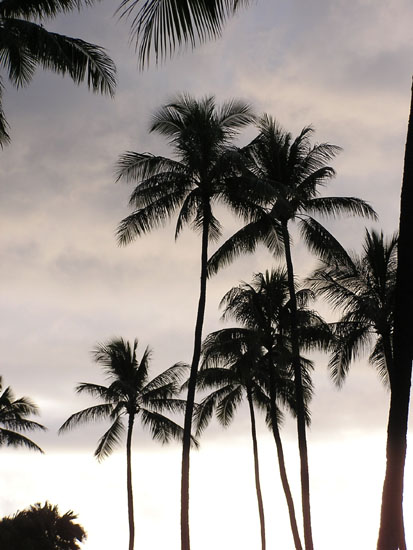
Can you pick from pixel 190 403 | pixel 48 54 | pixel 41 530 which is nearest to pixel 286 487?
pixel 190 403

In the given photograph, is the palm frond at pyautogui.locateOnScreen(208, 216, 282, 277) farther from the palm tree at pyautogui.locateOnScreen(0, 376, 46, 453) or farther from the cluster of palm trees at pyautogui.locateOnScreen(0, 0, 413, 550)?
the palm tree at pyautogui.locateOnScreen(0, 376, 46, 453)

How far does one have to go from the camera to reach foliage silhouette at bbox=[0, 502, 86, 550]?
116 feet

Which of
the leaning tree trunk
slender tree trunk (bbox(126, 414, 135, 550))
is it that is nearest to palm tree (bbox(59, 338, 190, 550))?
slender tree trunk (bbox(126, 414, 135, 550))

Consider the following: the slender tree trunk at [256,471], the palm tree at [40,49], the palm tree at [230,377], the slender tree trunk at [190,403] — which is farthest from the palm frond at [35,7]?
the slender tree trunk at [256,471]

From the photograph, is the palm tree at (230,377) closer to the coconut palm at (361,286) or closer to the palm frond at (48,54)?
the coconut palm at (361,286)

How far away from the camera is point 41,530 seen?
1427 inches

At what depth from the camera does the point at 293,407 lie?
35.7 meters

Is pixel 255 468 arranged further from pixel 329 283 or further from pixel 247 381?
pixel 329 283

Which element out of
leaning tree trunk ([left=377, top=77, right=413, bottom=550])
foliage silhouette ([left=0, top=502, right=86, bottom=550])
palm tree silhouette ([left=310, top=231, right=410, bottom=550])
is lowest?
leaning tree trunk ([left=377, top=77, right=413, bottom=550])

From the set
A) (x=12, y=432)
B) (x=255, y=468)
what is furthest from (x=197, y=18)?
(x=12, y=432)

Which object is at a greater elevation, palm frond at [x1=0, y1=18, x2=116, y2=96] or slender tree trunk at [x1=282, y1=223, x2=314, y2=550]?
palm frond at [x1=0, y1=18, x2=116, y2=96]

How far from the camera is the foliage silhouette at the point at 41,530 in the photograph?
35.5m

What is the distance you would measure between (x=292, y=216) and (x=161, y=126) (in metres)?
5.78

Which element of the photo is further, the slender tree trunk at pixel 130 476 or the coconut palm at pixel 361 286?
the slender tree trunk at pixel 130 476
